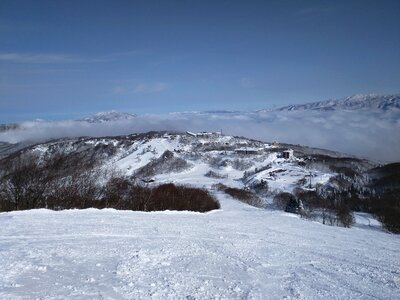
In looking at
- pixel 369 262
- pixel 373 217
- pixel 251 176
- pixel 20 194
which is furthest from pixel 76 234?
pixel 251 176

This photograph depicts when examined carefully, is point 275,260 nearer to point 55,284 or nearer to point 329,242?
point 329,242

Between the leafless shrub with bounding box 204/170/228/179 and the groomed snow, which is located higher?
the leafless shrub with bounding box 204/170/228/179

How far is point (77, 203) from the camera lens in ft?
95.8

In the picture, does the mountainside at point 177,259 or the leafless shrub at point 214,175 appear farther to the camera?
the leafless shrub at point 214,175

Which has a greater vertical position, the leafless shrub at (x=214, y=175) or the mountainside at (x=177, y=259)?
the leafless shrub at (x=214, y=175)

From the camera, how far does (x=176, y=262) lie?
1094 cm

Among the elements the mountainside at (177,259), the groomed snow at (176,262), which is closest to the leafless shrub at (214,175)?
the mountainside at (177,259)

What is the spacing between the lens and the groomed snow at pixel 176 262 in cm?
863

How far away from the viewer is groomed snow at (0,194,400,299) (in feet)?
28.3

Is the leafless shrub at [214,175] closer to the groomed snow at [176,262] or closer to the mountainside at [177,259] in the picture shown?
the mountainside at [177,259]

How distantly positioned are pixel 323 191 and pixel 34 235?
392 feet

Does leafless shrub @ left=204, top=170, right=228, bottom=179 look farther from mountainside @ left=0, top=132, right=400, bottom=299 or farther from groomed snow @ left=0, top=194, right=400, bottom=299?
groomed snow @ left=0, top=194, right=400, bottom=299

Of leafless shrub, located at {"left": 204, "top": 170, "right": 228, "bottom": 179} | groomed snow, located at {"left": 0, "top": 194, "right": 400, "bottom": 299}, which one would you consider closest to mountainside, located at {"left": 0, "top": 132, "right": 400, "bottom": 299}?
groomed snow, located at {"left": 0, "top": 194, "right": 400, "bottom": 299}

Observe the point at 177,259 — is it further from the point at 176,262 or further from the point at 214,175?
the point at 214,175
